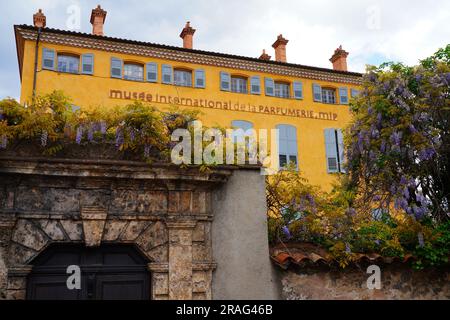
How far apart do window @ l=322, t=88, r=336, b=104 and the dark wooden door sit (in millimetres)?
16151

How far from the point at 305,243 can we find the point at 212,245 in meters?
1.55

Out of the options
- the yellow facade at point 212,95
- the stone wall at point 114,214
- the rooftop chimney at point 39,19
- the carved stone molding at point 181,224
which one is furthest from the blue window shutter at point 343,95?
the carved stone molding at point 181,224

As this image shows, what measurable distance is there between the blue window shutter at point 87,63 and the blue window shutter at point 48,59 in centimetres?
101

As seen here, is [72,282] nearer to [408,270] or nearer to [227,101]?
[408,270]

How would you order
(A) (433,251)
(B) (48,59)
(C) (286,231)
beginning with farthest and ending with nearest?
(B) (48,59) → (A) (433,251) → (C) (286,231)

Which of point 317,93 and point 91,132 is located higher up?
point 317,93

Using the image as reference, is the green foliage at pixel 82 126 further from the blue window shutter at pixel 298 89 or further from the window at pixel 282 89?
the blue window shutter at pixel 298 89

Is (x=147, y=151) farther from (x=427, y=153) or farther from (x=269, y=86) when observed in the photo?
(x=269, y=86)

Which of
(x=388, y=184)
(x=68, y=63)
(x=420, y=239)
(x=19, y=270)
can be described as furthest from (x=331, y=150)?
(x=19, y=270)

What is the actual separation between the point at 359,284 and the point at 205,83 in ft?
43.6

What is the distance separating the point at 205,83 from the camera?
1872 cm

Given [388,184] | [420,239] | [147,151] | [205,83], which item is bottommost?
[420,239]

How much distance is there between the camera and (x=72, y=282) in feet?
18.5

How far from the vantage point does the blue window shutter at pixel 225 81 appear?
19000 millimetres
